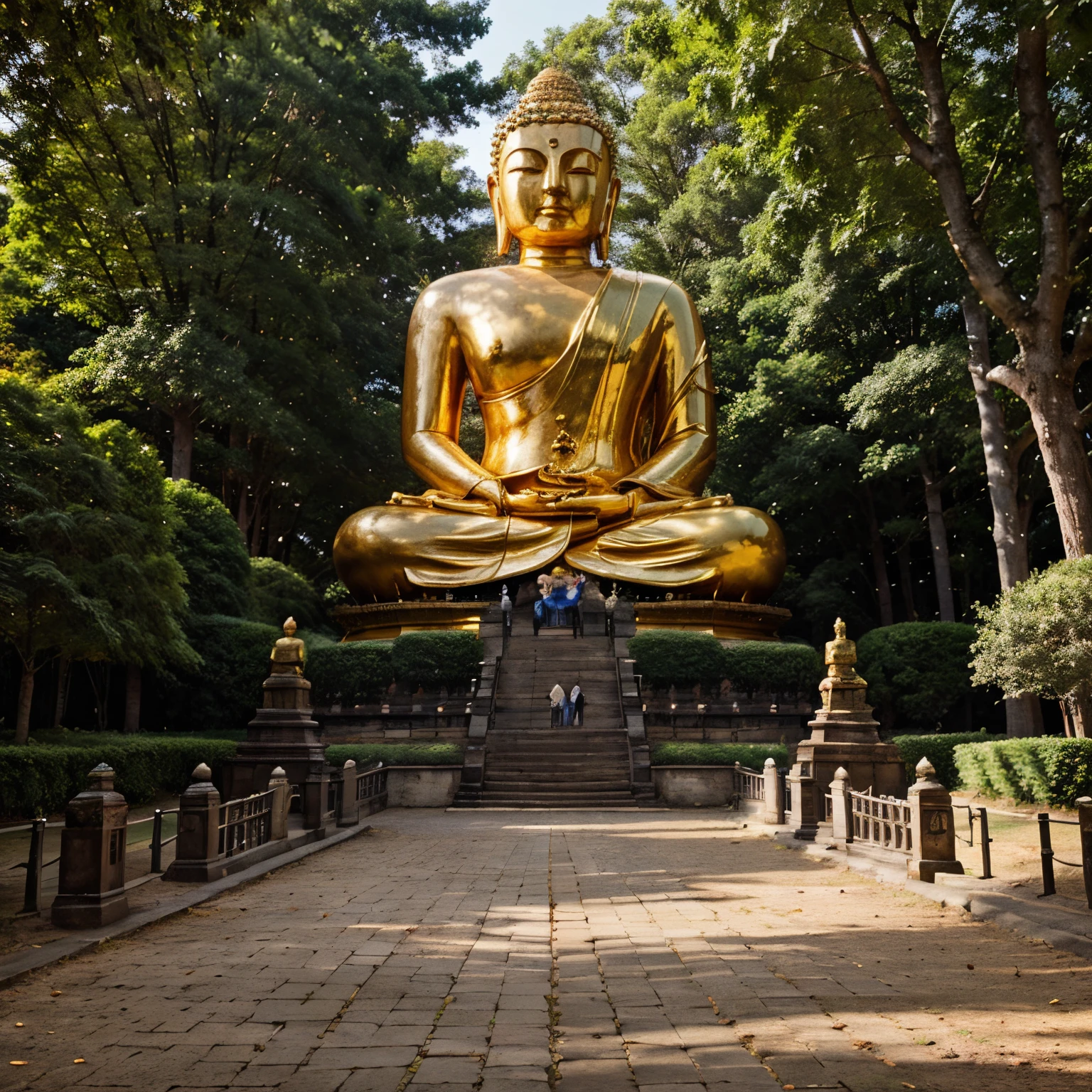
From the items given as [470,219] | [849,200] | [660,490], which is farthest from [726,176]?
[470,219]

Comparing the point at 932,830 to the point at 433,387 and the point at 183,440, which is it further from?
the point at 183,440

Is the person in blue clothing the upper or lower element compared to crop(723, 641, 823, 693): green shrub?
upper

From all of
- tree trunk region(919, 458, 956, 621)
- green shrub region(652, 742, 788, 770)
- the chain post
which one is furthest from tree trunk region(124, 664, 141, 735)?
tree trunk region(919, 458, 956, 621)

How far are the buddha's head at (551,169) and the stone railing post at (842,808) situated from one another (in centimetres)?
1521

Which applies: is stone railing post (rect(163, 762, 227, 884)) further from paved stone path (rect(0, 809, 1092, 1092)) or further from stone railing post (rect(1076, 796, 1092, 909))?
stone railing post (rect(1076, 796, 1092, 909))

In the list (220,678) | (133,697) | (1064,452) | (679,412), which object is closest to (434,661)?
(220,678)

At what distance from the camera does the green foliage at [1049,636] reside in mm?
12664

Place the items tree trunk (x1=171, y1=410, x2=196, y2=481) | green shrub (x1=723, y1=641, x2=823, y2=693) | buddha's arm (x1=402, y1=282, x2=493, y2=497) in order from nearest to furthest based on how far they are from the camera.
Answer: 1. green shrub (x1=723, y1=641, x2=823, y2=693)
2. buddha's arm (x1=402, y1=282, x2=493, y2=497)
3. tree trunk (x1=171, y1=410, x2=196, y2=481)

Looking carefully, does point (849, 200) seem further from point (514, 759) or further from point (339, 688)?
point (339, 688)

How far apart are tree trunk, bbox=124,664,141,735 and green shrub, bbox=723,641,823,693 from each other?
32.8ft

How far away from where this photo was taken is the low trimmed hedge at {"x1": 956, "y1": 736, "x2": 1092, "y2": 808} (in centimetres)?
1227

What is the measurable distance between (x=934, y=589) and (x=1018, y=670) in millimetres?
18132

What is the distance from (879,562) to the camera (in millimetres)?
28375

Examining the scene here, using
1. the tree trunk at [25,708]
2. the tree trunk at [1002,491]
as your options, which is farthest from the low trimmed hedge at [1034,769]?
the tree trunk at [25,708]
